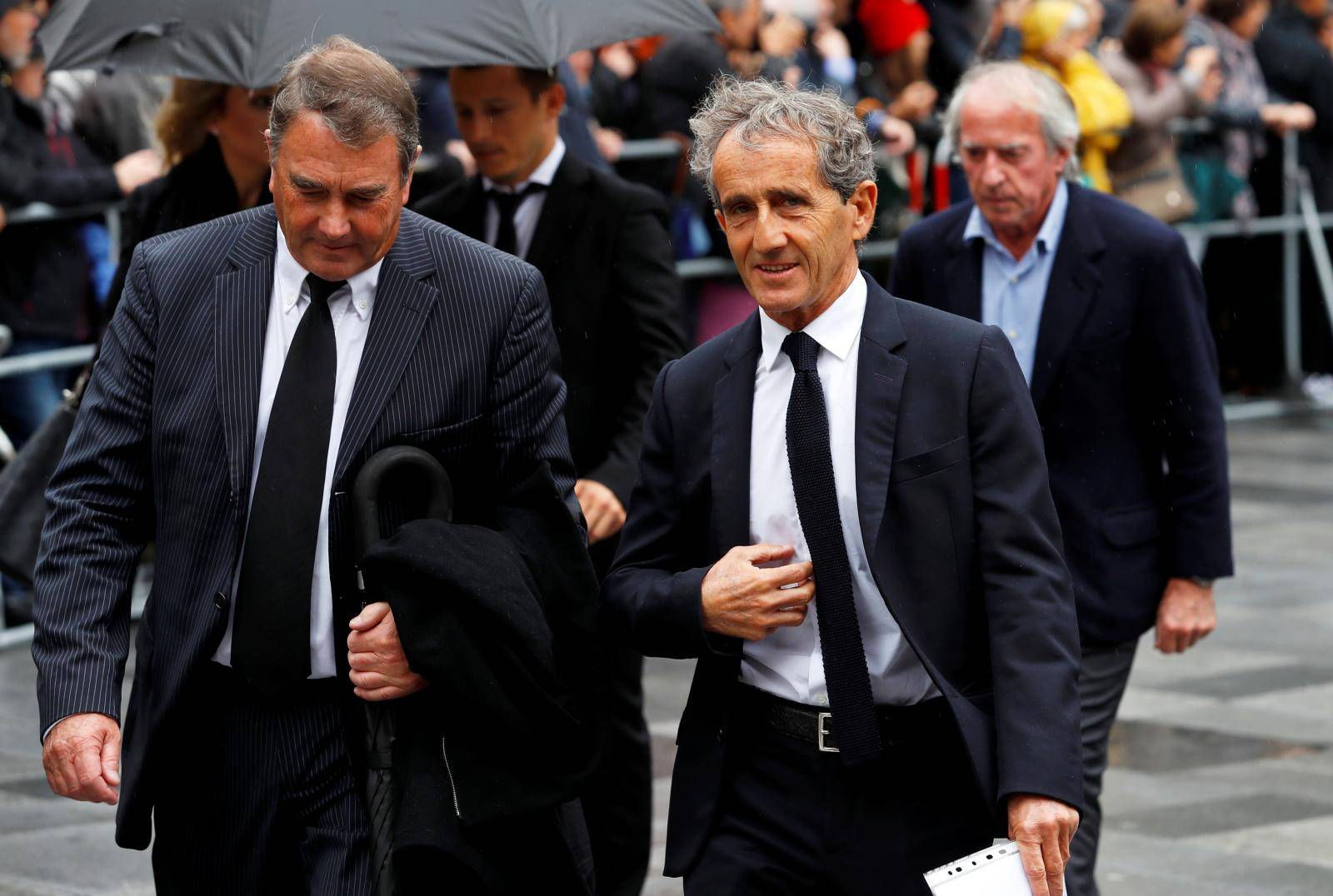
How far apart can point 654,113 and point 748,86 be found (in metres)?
7.73

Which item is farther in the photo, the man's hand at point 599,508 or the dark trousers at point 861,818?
the man's hand at point 599,508

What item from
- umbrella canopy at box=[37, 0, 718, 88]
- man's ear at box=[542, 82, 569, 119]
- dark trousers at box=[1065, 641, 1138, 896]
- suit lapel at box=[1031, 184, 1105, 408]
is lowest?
dark trousers at box=[1065, 641, 1138, 896]

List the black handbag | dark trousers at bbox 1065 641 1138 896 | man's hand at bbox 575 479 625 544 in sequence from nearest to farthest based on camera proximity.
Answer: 1. dark trousers at bbox 1065 641 1138 896
2. the black handbag
3. man's hand at bbox 575 479 625 544

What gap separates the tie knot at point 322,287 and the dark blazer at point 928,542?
0.64 metres

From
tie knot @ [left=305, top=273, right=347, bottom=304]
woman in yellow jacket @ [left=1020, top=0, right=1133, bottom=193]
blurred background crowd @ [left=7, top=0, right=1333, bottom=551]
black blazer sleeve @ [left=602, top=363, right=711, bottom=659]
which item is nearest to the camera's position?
black blazer sleeve @ [left=602, top=363, right=711, bottom=659]

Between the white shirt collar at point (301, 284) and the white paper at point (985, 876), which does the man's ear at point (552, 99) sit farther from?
the white paper at point (985, 876)

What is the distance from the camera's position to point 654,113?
37.6ft

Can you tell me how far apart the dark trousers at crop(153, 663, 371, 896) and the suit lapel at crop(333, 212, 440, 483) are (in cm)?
44

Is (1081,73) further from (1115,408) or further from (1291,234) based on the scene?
(1115,408)

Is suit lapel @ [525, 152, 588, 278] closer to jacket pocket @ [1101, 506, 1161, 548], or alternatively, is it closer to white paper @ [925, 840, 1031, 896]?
jacket pocket @ [1101, 506, 1161, 548]

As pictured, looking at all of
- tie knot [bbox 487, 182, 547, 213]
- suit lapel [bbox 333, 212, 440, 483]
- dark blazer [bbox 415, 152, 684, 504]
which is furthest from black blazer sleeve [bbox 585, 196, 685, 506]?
suit lapel [bbox 333, 212, 440, 483]

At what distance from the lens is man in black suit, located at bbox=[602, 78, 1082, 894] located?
11.8 feet

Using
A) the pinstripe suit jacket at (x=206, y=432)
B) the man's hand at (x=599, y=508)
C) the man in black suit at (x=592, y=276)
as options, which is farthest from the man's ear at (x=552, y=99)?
the pinstripe suit jacket at (x=206, y=432)

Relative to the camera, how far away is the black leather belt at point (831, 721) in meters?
3.66
